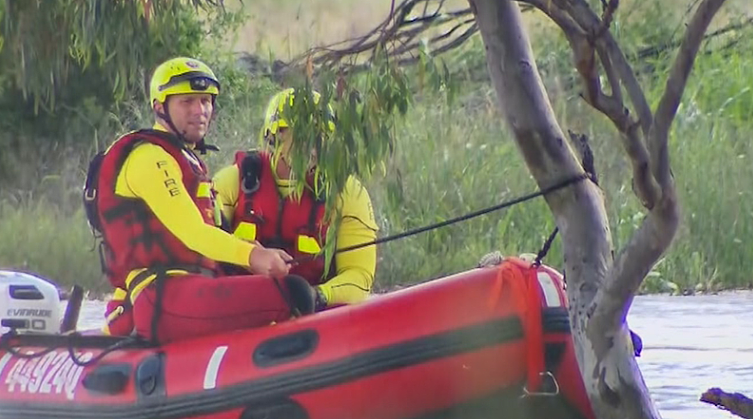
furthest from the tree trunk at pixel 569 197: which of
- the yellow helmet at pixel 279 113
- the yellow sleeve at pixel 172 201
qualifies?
the yellow sleeve at pixel 172 201

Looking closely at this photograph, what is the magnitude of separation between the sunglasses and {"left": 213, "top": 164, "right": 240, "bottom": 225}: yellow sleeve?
0.59 m

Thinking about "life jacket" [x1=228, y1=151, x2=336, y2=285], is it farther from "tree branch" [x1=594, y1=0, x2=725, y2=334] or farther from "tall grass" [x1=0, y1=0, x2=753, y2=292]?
"tall grass" [x1=0, y1=0, x2=753, y2=292]

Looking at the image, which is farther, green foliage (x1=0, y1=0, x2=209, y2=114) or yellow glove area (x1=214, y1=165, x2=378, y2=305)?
yellow glove area (x1=214, y1=165, x2=378, y2=305)

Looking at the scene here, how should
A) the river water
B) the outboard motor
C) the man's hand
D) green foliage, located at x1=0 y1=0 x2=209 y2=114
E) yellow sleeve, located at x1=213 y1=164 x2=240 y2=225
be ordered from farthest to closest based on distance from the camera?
1. the river water
2. yellow sleeve, located at x1=213 y1=164 x2=240 y2=225
3. the outboard motor
4. green foliage, located at x1=0 y1=0 x2=209 y2=114
5. the man's hand

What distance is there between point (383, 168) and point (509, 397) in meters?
0.84

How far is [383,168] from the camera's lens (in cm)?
580

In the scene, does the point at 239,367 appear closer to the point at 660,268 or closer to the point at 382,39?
the point at 382,39

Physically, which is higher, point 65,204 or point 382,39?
point 382,39

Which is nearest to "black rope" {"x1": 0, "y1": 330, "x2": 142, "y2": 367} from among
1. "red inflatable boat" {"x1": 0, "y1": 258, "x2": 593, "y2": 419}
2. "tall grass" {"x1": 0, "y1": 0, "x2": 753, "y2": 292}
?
"red inflatable boat" {"x1": 0, "y1": 258, "x2": 593, "y2": 419}

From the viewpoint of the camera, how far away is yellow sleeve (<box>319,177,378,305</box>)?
6.57 meters

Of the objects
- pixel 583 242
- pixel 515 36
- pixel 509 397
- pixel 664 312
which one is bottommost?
pixel 664 312

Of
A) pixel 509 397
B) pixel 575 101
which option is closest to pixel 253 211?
pixel 509 397

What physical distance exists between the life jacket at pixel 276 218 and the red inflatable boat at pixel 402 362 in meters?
0.66

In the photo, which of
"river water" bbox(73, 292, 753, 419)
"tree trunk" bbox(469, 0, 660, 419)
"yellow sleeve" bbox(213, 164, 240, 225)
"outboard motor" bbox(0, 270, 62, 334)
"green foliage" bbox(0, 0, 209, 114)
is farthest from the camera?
"river water" bbox(73, 292, 753, 419)
